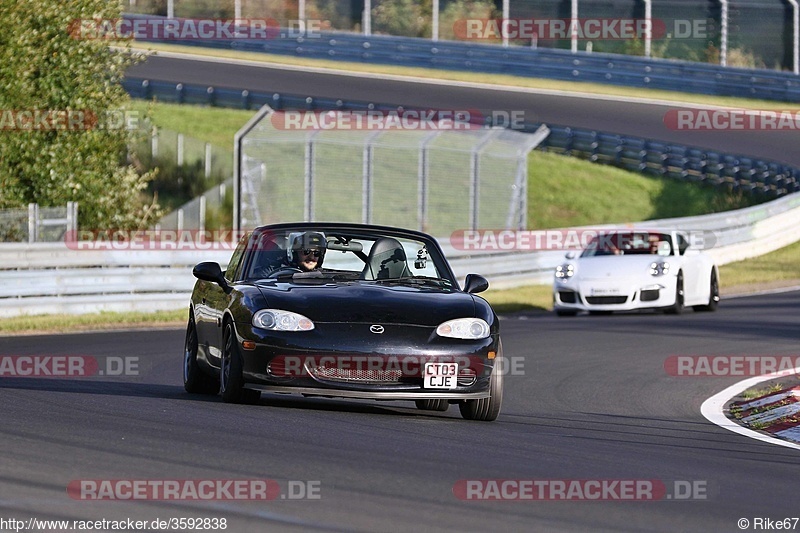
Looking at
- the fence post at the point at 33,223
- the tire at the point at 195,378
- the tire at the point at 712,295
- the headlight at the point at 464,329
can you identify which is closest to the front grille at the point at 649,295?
the tire at the point at 712,295

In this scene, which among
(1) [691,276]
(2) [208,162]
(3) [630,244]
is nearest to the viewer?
(1) [691,276]

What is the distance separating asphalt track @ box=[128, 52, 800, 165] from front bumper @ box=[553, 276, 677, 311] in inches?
557

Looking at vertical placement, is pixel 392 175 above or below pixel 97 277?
above

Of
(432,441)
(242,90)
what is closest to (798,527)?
(432,441)

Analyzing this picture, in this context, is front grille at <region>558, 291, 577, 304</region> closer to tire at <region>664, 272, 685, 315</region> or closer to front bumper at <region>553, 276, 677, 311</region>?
front bumper at <region>553, 276, 677, 311</region>

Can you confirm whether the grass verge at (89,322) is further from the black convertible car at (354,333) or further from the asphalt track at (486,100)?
the asphalt track at (486,100)

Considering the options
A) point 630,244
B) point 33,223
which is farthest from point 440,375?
point 630,244

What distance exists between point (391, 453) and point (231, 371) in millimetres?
2263

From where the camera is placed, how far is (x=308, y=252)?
10711 mm

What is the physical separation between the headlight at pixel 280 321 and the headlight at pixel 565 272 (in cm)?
1221

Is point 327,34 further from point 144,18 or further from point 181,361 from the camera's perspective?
point 181,361

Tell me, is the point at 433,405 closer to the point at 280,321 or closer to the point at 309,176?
the point at 280,321

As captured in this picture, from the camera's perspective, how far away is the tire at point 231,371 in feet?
32.4

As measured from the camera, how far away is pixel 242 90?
37.9 metres
